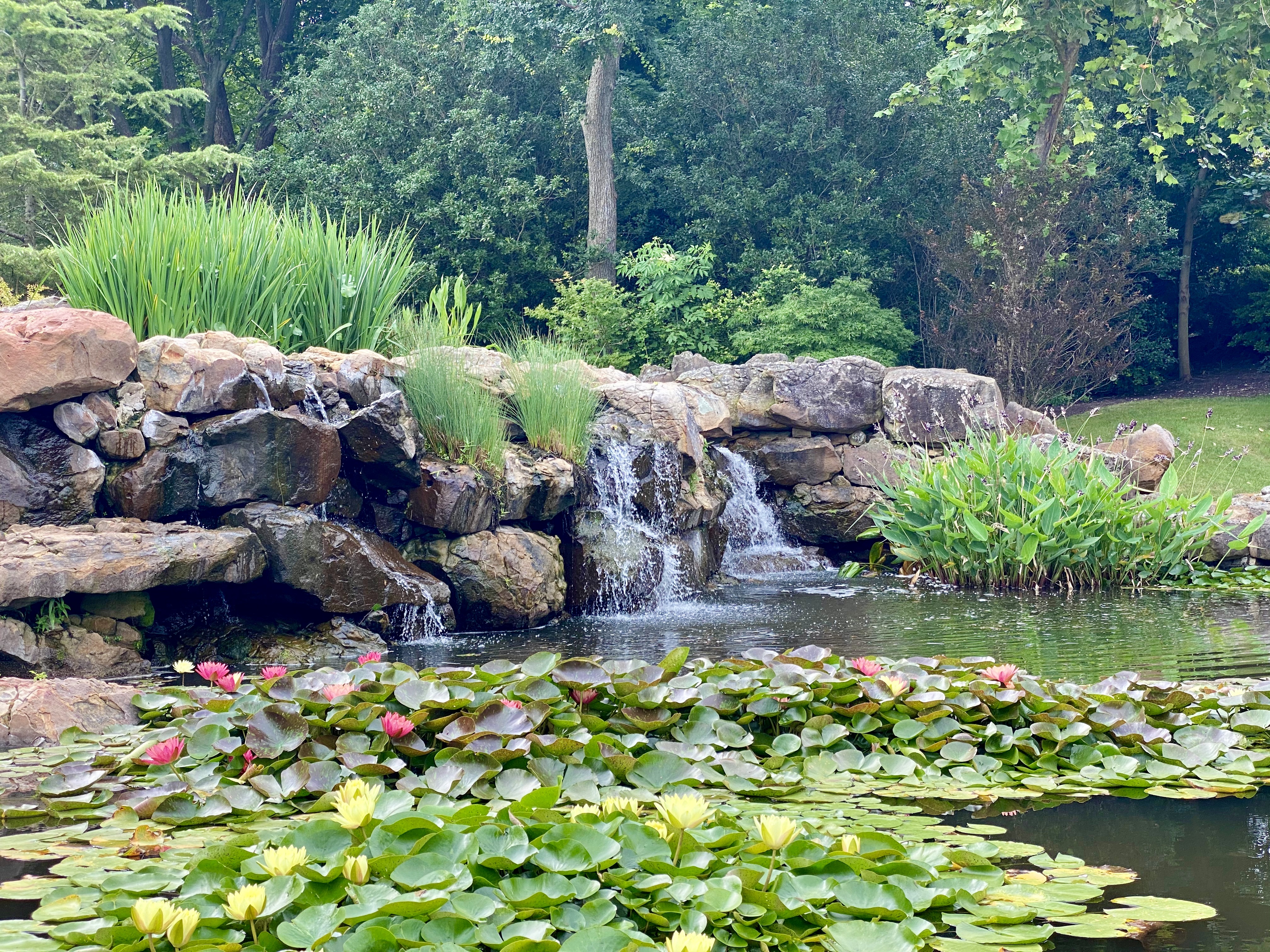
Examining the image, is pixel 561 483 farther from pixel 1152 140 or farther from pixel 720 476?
pixel 1152 140

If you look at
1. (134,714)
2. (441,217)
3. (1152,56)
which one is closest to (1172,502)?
(134,714)

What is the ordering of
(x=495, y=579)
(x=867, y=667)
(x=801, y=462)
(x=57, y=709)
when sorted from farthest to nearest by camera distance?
1. (x=801, y=462)
2. (x=495, y=579)
3. (x=57, y=709)
4. (x=867, y=667)

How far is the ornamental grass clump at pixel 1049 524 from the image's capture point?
7.63m

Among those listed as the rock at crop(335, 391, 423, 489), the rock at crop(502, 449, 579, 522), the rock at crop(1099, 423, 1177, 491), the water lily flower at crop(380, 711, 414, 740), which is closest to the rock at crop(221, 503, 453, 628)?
the rock at crop(335, 391, 423, 489)

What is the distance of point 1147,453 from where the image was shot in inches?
372

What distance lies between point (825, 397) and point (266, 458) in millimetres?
6092

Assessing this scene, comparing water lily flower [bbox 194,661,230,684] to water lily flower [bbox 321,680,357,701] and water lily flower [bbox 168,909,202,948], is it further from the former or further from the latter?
water lily flower [bbox 168,909,202,948]

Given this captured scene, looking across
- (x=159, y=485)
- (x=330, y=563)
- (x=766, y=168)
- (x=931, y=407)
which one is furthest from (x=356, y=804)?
(x=766, y=168)

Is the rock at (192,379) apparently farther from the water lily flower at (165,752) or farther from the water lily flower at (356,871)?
the water lily flower at (356,871)

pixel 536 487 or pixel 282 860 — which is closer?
pixel 282 860

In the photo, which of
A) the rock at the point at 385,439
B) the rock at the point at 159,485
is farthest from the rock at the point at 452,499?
the rock at the point at 159,485

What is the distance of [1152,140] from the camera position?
18453 mm

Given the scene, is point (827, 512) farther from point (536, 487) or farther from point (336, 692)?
point (336, 692)

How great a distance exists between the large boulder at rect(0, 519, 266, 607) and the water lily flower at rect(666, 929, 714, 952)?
4.60 meters
